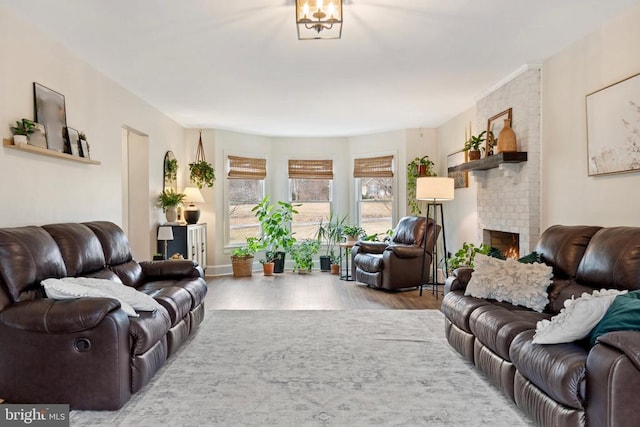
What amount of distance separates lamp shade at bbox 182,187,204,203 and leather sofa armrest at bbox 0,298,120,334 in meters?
4.53

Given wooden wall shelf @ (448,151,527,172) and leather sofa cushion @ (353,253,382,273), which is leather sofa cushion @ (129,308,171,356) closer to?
wooden wall shelf @ (448,151,527,172)

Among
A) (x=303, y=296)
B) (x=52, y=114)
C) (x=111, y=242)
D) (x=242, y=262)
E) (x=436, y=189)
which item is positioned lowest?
(x=303, y=296)

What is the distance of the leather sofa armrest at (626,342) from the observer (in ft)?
5.58

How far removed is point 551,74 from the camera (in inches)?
161

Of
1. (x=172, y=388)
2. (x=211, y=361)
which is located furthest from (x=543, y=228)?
(x=172, y=388)

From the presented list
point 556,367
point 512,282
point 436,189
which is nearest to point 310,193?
point 436,189

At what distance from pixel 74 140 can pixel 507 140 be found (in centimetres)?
397

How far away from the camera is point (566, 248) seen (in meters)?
3.19

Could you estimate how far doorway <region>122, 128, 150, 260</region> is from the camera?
5770 mm

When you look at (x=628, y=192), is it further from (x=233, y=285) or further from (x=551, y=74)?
(x=233, y=285)

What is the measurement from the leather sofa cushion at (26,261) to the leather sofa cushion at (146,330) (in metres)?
0.59

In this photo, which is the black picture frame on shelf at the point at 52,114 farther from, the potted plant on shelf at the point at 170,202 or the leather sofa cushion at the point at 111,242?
the potted plant on shelf at the point at 170,202

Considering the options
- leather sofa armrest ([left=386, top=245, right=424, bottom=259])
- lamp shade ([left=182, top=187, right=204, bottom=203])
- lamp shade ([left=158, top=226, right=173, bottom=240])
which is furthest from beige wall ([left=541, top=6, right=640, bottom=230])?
lamp shade ([left=182, top=187, right=204, bottom=203])

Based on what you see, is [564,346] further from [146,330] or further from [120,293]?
[120,293]
